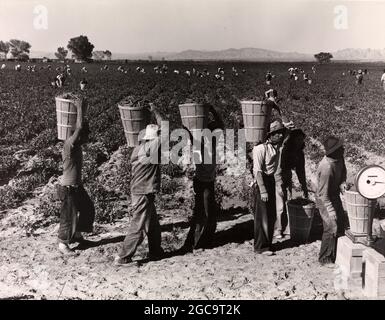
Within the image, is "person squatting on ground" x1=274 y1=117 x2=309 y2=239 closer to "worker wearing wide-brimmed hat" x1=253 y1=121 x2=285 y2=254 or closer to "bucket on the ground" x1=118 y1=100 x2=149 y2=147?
"worker wearing wide-brimmed hat" x1=253 y1=121 x2=285 y2=254

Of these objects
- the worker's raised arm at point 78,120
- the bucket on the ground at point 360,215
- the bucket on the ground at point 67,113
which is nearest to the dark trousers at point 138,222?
the worker's raised arm at point 78,120

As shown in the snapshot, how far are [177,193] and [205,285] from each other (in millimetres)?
3255

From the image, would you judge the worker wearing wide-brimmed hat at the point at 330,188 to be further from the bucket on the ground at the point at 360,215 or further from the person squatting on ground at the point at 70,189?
the person squatting on ground at the point at 70,189

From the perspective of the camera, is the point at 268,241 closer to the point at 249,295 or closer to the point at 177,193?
the point at 249,295

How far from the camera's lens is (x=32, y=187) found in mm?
7852

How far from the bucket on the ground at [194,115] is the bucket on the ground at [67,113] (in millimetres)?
1123

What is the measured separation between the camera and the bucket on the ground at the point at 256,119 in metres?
5.40

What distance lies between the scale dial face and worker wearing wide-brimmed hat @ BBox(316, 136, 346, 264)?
429 mm

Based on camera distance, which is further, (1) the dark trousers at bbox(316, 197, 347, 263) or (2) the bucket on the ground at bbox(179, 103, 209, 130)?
(2) the bucket on the ground at bbox(179, 103, 209, 130)

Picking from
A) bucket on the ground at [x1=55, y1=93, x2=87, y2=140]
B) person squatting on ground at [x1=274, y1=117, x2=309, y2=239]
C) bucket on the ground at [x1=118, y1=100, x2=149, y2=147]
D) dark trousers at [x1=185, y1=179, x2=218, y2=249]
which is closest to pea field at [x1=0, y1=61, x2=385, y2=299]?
dark trousers at [x1=185, y1=179, x2=218, y2=249]

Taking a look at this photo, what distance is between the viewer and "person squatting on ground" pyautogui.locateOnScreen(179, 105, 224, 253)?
514cm

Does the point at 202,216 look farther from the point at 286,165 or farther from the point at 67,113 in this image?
the point at 67,113
